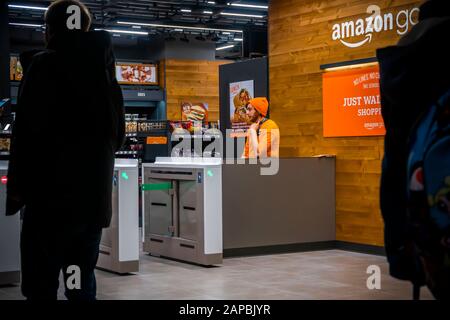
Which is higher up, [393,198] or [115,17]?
[115,17]

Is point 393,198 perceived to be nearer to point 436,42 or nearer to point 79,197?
point 436,42

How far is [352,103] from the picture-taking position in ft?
26.0

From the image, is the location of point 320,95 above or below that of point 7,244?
above

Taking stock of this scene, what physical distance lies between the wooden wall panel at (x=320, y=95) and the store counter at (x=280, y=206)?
0.66 ft

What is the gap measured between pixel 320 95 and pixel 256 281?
3.05m

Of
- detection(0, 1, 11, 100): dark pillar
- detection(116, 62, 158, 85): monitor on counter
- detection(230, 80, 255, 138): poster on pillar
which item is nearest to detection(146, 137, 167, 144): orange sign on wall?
detection(230, 80, 255, 138): poster on pillar

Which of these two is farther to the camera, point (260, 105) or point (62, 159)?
point (260, 105)

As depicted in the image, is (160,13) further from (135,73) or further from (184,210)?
(184,210)

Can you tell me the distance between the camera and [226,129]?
35.9 ft

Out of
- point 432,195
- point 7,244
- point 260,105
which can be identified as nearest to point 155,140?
point 260,105

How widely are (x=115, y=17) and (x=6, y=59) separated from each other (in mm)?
6442

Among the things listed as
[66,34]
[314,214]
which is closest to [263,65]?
[314,214]

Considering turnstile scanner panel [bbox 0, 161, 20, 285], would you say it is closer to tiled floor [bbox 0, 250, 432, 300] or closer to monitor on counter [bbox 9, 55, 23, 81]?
tiled floor [bbox 0, 250, 432, 300]
